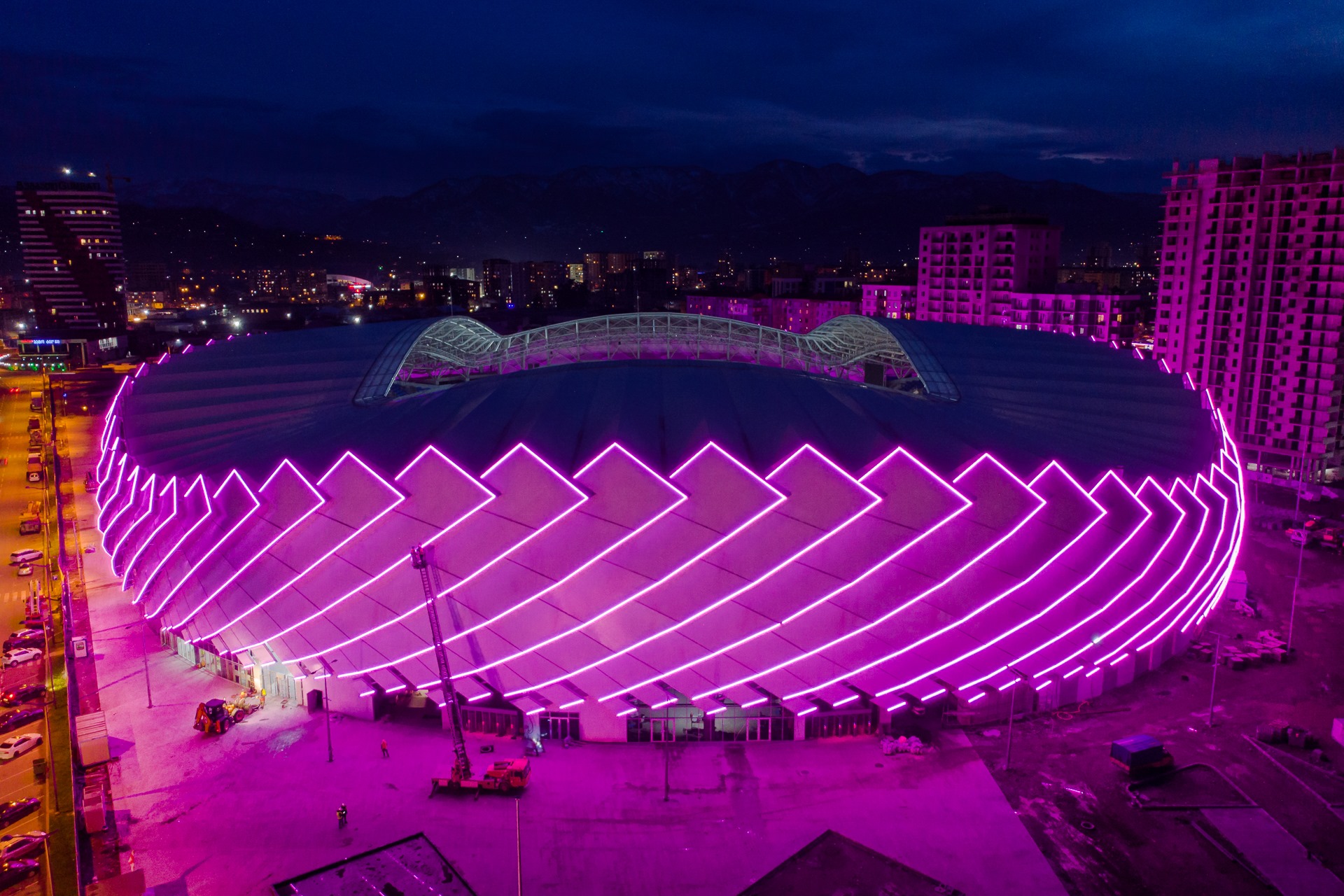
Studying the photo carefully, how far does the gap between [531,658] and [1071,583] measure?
14530mm

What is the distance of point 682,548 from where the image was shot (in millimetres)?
19859

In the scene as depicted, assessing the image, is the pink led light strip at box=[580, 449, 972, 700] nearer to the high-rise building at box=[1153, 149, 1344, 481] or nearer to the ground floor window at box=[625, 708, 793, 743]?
the ground floor window at box=[625, 708, 793, 743]

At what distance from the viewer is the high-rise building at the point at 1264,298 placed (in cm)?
4669

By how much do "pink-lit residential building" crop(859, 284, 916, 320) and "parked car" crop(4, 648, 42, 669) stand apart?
70371mm

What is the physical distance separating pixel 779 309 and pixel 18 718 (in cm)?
7969

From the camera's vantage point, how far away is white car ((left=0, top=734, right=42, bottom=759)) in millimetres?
21938

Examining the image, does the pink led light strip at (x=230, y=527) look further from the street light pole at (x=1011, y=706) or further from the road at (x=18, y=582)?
the street light pole at (x=1011, y=706)

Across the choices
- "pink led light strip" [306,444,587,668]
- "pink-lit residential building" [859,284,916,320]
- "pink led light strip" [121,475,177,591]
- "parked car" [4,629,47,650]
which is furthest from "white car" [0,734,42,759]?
"pink-lit residential building" [859,284,916,320]

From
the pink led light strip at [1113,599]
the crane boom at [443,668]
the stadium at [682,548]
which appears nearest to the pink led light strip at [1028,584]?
the stadium at [682,548]

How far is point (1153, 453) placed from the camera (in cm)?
2614

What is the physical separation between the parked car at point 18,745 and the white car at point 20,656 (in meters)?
5.66

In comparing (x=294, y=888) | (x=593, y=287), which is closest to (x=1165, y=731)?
(x=294, y=888)

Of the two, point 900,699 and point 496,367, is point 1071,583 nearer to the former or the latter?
point 900,699

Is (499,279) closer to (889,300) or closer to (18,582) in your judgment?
(889,300)
